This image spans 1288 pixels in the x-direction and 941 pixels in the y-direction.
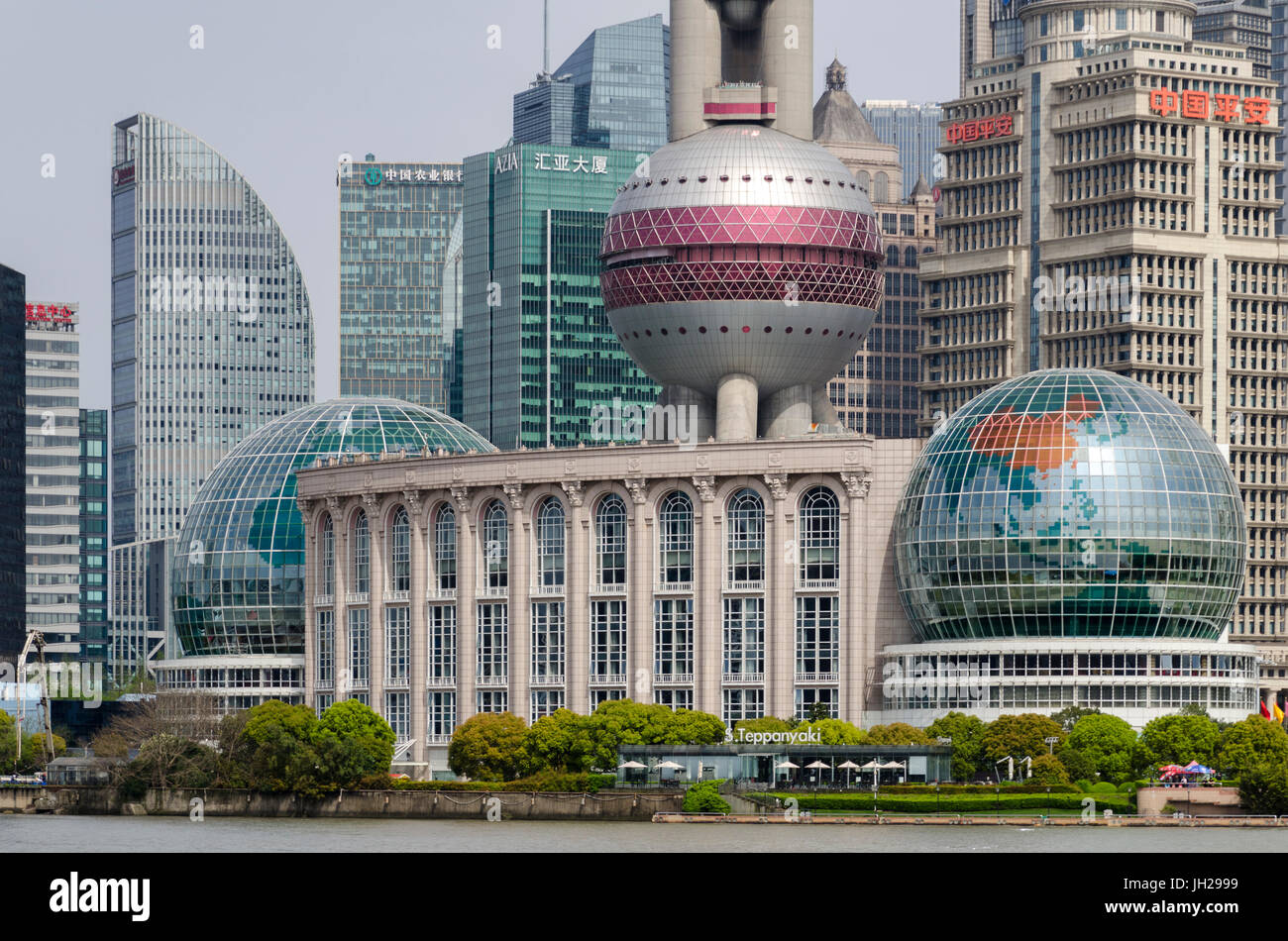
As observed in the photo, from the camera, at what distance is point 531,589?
617 ft

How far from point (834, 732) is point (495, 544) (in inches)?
1386

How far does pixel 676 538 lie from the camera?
182500mm

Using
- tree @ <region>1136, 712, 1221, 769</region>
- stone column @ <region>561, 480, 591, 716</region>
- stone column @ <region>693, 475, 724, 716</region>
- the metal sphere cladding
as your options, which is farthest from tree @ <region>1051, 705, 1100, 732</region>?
the metal sphere cladding

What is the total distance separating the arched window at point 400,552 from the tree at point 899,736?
42103 millimetres

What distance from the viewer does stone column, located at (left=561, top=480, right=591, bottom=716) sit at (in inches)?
7254

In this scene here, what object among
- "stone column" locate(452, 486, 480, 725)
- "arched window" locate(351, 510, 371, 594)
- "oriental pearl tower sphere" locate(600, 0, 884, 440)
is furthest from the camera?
"arched window" locate(351, 510, 371, 594)

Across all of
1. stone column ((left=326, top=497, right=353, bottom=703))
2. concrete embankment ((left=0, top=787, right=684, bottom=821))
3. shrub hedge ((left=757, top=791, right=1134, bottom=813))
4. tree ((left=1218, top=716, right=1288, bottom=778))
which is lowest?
concrete embankment ((left=0, top=787, right=684, bottom=821))

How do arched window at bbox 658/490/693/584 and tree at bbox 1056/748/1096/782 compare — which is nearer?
tree at bbox 1056/748/1096/782

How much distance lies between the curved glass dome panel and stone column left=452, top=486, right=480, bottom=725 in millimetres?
30473

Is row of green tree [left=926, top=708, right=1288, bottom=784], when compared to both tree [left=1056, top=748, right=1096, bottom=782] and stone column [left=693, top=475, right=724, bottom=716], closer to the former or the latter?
tree [left=1056, top=748, right=1096, bottom=782]

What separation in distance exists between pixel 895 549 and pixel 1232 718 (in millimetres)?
22829

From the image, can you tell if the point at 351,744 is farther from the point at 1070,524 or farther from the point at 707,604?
the point at 1070,524
